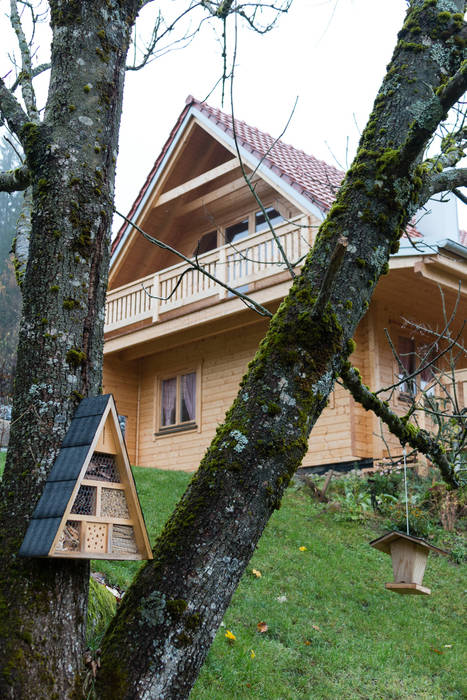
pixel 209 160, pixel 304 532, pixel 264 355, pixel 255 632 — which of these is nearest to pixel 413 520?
pixel 304 532

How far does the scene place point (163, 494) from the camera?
10633mm

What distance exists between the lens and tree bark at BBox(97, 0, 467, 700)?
2.03 metres

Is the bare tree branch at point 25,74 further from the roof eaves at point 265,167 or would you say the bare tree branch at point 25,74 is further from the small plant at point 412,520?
the small plant at point 412,520

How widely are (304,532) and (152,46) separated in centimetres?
669

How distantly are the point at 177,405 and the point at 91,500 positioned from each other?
13475 millimetres

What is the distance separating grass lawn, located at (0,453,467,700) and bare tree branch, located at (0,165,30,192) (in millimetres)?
3746

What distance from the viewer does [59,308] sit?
95.3 inches

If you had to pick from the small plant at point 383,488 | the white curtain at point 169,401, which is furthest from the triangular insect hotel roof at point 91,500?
the white curtain at point 169,401

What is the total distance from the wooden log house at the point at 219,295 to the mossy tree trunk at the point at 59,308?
28.3 feet

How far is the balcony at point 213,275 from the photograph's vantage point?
11956 mm

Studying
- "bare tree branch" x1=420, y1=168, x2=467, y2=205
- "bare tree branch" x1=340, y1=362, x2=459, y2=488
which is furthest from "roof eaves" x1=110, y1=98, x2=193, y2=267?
"bare tree branch" x1=340, y1=362, x2=459, y2=488

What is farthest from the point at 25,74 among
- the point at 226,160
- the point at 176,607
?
the point at 226,160

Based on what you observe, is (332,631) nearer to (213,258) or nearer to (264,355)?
(264,355)

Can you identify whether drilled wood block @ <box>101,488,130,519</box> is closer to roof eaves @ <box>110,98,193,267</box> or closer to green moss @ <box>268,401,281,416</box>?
green moss @ <box>268,401,281,416</box>
